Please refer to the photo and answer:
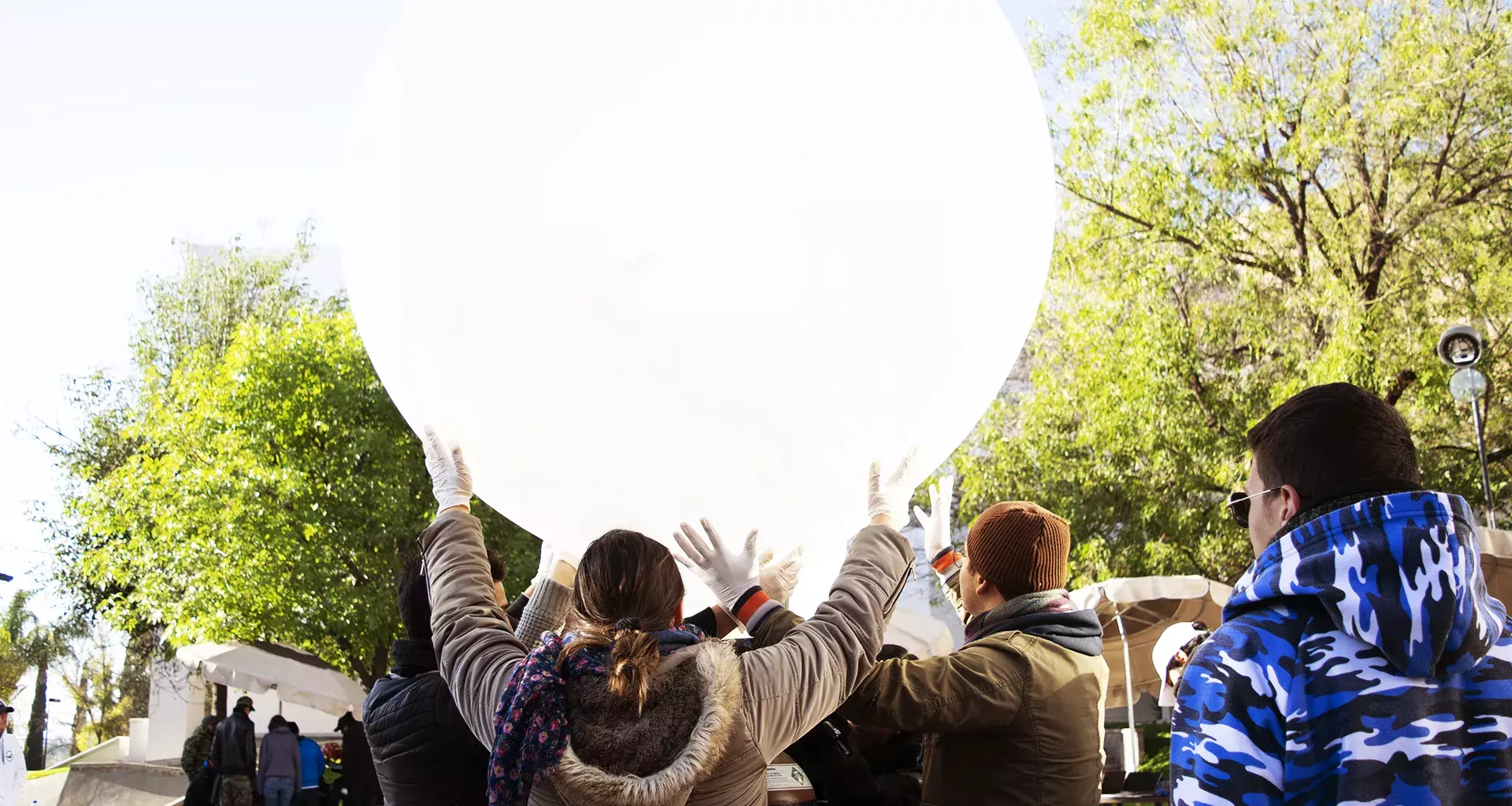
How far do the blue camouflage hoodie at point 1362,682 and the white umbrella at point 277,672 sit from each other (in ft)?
40.7

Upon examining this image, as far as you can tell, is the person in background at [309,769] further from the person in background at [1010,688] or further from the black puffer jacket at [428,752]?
the person in background at [1010,688]

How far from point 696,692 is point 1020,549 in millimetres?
863

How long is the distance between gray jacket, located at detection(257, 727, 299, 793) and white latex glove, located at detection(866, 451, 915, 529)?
8.79 meters

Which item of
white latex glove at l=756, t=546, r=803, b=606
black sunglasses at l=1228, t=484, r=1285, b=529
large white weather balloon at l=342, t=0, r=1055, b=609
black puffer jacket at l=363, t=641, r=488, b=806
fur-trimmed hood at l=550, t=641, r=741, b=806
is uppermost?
large white weather balloon at l=342, t=0, r=1055, b=609

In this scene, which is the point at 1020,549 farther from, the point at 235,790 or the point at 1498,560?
the point at 235,790

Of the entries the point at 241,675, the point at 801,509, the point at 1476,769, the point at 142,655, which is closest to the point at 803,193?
the point at 801,509

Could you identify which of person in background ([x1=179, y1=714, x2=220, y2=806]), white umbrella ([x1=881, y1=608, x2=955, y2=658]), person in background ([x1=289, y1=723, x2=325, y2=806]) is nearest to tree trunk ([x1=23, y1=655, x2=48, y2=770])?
person in background ([x1=179, y1=714, x2=220, y2=806])

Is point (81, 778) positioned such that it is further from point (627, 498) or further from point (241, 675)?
point (627, 498)

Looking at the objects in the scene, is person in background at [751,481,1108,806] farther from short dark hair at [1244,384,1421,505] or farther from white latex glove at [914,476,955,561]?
short dark hair at [1244,384,1421,505]

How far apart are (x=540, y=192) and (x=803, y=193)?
406mm

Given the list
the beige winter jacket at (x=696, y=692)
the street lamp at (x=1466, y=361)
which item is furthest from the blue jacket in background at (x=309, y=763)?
the street lamp at (x=1466, y=361)

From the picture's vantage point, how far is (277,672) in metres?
12.5

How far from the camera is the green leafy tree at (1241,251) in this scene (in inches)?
412

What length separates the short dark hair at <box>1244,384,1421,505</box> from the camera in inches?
55.9
